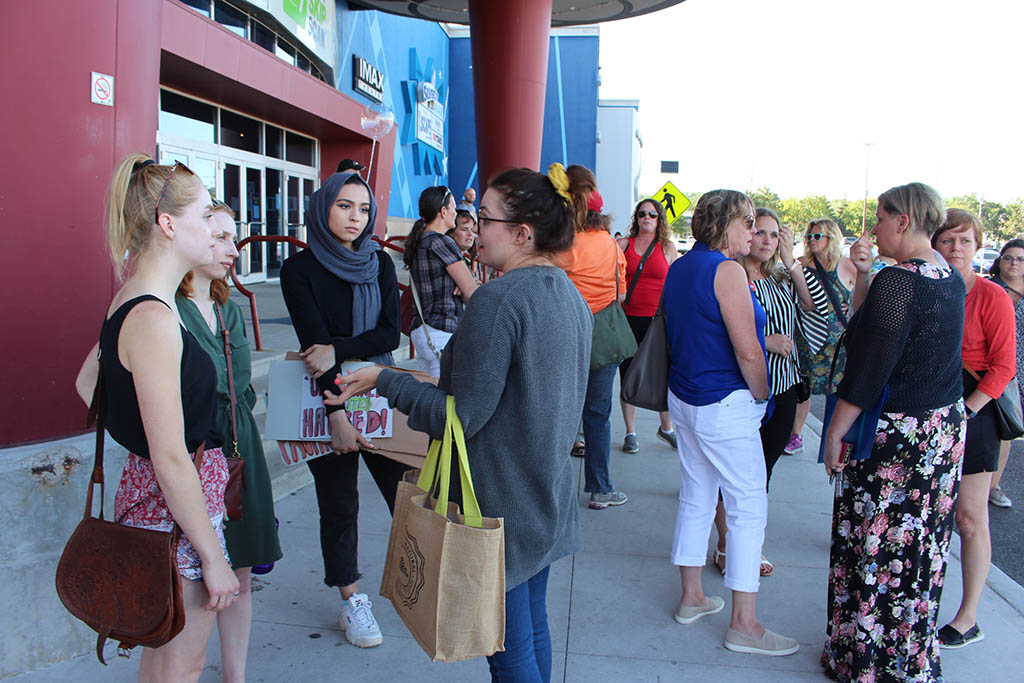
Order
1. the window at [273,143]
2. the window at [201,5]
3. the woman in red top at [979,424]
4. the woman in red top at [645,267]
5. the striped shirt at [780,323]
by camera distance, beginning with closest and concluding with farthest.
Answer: the woman in red top at [979,424], the striped shirt at [780,323], the woman in red top at [645,267], the window at [201,5], the window at [273,143]

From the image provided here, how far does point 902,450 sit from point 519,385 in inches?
66.2

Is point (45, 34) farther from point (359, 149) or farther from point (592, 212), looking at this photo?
point (359, 149)

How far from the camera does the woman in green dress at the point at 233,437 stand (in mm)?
2549

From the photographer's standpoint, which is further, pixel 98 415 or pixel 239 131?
pixel 239 131

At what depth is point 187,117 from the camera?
504 inches

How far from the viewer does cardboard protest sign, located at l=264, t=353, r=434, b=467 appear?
301 centimetres

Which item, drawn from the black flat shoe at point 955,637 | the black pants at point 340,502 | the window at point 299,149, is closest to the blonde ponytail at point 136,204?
the black pants at point 340,502

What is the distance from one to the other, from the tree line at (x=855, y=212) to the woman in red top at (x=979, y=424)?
80234 millimetres

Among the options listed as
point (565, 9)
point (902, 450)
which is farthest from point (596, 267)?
point (565, 9)

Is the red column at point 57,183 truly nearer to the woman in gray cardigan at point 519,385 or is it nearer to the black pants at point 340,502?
the black pants at point 340,502

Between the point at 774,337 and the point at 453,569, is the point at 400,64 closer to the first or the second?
the point at 774,337

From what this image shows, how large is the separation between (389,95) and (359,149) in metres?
2.69

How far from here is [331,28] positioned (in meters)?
16.2

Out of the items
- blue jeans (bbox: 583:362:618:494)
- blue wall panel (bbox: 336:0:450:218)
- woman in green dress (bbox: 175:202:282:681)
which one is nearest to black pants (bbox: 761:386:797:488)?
blue jeans (bbox: 583:362:618:494)
